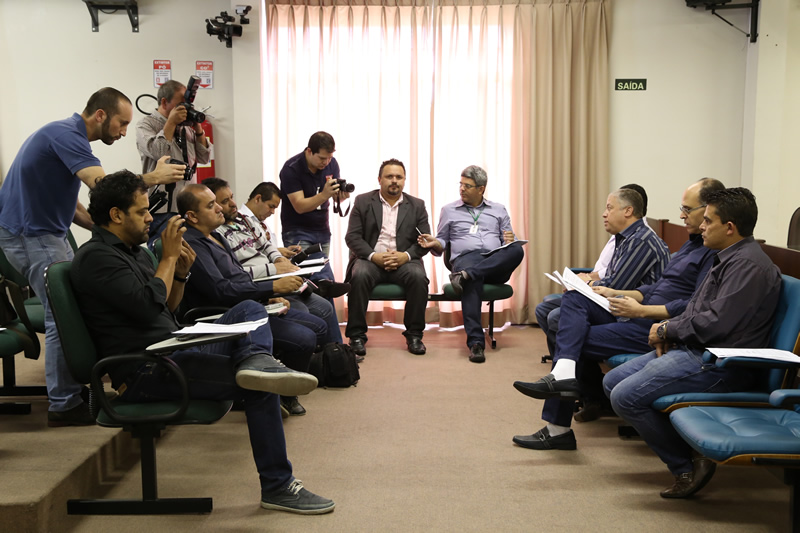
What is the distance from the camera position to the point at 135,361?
91.7 inches

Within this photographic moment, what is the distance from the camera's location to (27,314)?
11.0ft

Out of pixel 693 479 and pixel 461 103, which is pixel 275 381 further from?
pixel 461 103

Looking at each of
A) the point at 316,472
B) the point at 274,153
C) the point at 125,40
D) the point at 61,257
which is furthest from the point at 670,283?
the point at 125,40

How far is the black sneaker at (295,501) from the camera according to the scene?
254 cm

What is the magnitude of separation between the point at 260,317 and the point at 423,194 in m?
3.46

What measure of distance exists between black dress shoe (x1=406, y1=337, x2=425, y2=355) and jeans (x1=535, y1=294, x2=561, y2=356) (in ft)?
3.36

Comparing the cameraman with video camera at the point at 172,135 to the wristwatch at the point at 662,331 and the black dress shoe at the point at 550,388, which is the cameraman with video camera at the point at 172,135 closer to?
the black dress shoe at the point at 550,388

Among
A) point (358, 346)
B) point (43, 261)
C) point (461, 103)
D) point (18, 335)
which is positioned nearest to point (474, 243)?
point (358, 346)

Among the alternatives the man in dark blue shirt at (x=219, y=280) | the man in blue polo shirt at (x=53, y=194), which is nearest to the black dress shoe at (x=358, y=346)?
the man in dark blue shirt at (x=219, y=280)

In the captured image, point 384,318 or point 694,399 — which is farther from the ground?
point 694,399

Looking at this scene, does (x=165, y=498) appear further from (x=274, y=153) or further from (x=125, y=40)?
(x=125, y=40)

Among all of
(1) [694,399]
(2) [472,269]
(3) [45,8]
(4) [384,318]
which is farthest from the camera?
(4) [384,318]

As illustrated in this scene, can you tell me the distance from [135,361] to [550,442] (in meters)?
1.78

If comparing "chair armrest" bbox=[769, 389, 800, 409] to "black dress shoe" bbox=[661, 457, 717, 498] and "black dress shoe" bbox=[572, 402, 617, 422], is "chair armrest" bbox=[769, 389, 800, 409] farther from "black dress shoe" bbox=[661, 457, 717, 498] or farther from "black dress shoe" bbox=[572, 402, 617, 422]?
"black dress shoe" bbox=[572, 402, 617, 422]
